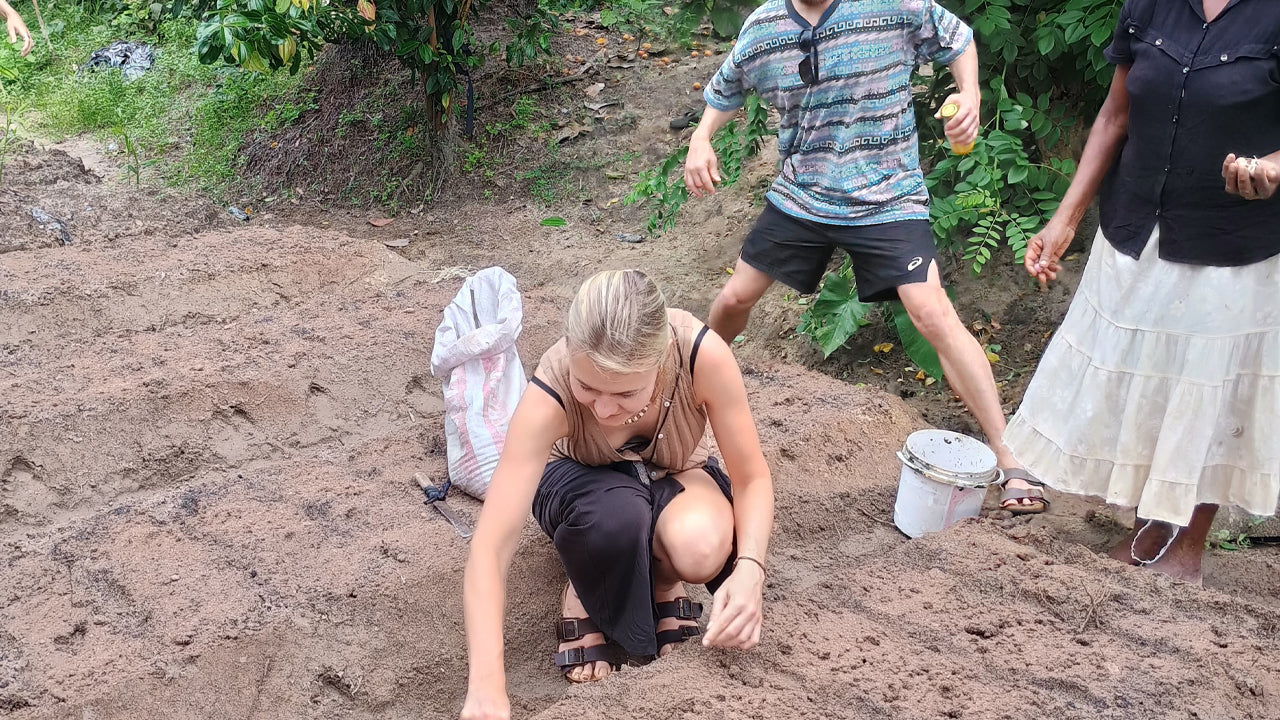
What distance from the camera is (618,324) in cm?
187

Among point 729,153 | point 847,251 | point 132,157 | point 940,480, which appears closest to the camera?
point 940,480

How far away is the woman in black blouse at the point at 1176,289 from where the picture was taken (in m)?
2.19

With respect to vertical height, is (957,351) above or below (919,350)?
above

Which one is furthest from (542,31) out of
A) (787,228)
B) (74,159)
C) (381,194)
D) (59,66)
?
(59,66)

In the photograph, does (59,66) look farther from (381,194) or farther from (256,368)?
(256,368)

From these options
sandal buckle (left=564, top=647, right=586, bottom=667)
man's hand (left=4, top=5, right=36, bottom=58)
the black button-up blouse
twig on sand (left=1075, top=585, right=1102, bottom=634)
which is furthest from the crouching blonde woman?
man's hand (left=4, top=5, right=36, bottom=58)

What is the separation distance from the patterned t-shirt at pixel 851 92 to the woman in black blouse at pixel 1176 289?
46 centimetres

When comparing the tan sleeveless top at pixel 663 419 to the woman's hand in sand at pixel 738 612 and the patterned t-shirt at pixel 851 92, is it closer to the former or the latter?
the woman's hand in sand at pixel 738 612

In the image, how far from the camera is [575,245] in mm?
5625

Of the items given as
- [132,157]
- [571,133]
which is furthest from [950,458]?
[132,157]

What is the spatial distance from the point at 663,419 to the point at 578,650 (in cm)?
63

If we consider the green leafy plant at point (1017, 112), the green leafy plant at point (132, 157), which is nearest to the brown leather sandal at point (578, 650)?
the green leafy plant at point (1017, 112)

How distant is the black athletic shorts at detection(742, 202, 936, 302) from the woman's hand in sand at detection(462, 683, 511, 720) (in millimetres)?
1603

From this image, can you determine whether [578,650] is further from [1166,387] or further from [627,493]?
[1166,387]
